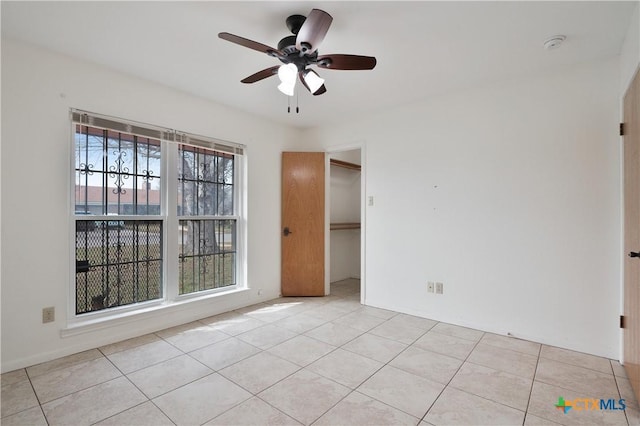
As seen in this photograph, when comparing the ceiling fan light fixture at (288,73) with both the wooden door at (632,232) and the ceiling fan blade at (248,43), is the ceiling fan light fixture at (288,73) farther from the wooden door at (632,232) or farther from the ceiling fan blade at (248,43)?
the wooden door at (632,232)

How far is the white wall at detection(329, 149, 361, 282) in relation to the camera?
5.39m

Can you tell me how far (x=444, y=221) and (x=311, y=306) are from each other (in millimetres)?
1946

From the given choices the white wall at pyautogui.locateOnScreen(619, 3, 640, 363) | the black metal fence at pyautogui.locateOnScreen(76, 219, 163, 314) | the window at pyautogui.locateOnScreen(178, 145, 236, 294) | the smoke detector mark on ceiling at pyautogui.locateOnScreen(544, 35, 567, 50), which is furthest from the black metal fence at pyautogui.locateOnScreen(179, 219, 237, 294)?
the white wall at pyautogui.locateOnScreen(619, 3, 640, 363)

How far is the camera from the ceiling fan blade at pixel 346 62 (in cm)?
210

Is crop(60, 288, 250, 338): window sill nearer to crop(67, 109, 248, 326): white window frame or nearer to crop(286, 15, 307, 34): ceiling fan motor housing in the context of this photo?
crop(67, 109, 248, 326): white window frame

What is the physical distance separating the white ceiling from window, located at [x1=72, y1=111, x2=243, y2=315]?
0.65 meters

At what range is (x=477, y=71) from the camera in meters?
2.86

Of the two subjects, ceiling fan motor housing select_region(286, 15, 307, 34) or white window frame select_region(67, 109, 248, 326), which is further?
white window frame select_region(67, 109, 248, 326)

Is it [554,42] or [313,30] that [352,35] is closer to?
[313,30]

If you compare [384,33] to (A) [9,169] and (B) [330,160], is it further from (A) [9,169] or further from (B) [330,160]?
(A) [9,169]

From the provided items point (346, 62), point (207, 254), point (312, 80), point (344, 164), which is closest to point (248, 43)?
point (312, 80)

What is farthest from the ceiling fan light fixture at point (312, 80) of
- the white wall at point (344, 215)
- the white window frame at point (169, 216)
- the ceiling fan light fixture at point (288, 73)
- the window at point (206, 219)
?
the white wall at point (344, 215)

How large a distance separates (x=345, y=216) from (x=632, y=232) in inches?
153

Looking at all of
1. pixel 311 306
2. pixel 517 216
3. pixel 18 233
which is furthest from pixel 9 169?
pixel 517 216
